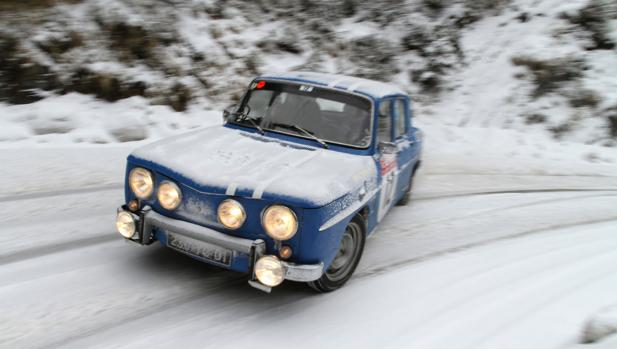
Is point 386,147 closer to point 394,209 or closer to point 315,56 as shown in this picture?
point 394,209

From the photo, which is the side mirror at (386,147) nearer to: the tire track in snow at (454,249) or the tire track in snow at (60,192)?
the tire track in snow at (454,249)

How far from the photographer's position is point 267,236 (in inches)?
132

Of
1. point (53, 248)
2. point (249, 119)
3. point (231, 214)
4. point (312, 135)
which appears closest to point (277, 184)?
point (231, 214)

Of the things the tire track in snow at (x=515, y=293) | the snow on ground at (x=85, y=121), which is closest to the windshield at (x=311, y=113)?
the tire track in snow at (x=515, y=293)

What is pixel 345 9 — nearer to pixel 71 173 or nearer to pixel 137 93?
pixel 137 93

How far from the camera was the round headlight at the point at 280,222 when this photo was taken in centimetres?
330

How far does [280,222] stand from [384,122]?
189 cm

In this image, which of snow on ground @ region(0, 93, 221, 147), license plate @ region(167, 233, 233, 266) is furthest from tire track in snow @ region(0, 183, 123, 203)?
license plate @ region(167, 233, 233, 266)

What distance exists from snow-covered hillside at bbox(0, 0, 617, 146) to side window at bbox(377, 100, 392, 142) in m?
4.15

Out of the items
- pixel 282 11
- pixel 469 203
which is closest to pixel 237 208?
pixel 469 203

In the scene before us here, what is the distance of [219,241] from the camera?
341cm

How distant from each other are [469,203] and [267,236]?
13.3 ft

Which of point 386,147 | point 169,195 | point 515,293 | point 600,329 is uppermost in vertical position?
point 386,147

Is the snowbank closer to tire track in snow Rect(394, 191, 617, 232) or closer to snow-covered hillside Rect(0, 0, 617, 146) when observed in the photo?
tire track in snow Rect(394, 191, 617, 232)
